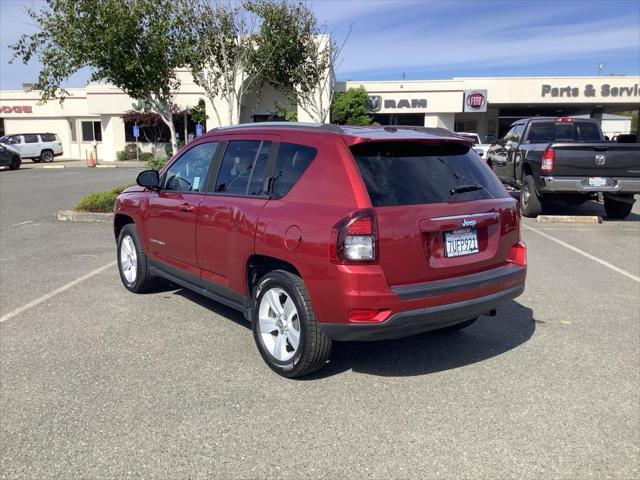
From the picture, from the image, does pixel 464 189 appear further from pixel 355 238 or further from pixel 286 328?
pixel 286 328

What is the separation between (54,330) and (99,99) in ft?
113

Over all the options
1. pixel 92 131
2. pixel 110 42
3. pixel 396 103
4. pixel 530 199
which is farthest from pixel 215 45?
pixel 92 131

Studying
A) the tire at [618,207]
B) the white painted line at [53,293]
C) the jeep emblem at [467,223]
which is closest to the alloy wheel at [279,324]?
the jeep emblem at [467,223]

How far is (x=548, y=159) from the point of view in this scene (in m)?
10.8

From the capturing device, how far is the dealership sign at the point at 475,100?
3509 centimetres

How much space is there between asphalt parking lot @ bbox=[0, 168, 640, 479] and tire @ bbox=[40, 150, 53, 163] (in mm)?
33191

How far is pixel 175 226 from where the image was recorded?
5195 mm

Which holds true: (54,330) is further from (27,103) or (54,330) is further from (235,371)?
(27,103)

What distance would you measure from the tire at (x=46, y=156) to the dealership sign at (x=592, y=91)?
3119 cm

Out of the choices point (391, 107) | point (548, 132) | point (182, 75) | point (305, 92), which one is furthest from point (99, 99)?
point (548, 132)

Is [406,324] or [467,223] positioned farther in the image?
[467,223]

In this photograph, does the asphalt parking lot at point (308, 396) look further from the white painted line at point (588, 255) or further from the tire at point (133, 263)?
the white painted line at point (588, 255)

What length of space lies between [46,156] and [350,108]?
19.5m

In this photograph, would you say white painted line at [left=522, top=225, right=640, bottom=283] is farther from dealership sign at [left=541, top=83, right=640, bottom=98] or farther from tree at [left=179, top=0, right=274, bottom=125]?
dealership sign at [left=541, top=83, right=640, bottom=98]
